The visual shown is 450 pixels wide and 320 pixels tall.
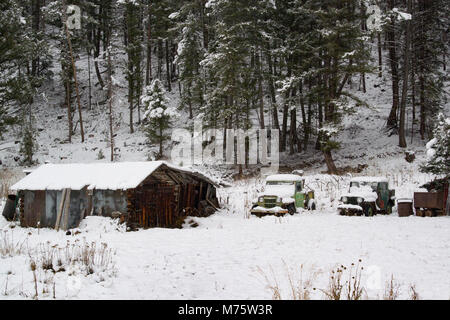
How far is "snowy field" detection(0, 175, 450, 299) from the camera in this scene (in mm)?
6793

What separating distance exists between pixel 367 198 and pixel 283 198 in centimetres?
364

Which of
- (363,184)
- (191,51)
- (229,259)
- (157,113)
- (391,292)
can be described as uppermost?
(191,51)

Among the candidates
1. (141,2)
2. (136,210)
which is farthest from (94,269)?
(141,2)

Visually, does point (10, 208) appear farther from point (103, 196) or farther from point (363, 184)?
point (363, 184)

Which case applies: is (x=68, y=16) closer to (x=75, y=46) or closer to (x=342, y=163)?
(x=75, y=46)

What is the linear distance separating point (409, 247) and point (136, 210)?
9.10 metres

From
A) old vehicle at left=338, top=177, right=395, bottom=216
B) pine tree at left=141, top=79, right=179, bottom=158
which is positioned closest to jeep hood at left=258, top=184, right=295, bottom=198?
old vehicle at left=338, top=177, right=395, bottom=216

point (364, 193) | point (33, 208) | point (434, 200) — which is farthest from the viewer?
point (364, 193)

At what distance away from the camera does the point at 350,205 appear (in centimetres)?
1520

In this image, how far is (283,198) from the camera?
15.5 meters

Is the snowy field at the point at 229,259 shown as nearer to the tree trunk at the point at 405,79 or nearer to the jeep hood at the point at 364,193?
the jeep hood at the point at 364,193

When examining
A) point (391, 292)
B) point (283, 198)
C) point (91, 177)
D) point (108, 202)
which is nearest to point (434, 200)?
point (283, 198)

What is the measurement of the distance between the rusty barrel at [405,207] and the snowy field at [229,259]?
0.74 metres
